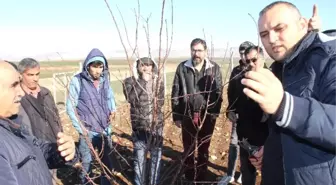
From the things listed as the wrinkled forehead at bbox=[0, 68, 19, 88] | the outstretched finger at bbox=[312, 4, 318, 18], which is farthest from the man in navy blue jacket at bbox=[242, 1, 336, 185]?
the wrinkled forehead at bbox=[0, 68, 19, 88]

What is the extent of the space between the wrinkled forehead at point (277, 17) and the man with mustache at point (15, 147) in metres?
1.39

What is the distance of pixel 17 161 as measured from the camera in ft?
5.66

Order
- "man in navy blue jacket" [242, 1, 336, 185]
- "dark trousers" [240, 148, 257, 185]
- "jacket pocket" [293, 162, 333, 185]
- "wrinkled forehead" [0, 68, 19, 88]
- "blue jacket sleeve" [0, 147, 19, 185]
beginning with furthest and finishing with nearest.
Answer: "dark trousers" [240, 148, 257, 185], "wrinkled forehead" [0, 68, 19, 88], "blue jacket sleeve" [0, 147, 19, 185], "jacket pocket" [293, 162, 333, 185], "man in navy blue jacket" [242, 1, 336, 185]

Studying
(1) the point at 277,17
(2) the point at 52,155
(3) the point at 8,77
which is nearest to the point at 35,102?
(2) the point at 52,155

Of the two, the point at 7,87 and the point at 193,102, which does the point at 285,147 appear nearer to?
the point at 7,87

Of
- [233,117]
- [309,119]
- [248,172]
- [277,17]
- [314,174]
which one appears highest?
[277,17]

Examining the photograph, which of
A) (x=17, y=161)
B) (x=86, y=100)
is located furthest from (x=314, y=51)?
(x=86, y=100)

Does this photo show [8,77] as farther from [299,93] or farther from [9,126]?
[299,93]

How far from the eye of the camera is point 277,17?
1678mm

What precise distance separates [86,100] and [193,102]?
135 centimetres

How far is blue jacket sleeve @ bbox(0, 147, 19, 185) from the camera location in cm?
152

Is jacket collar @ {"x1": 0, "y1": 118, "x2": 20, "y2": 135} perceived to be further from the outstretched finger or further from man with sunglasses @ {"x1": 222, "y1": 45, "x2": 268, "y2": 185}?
man with sunglasses @ {"x1": 222, "y1": 45, "x2": 268, "y2": 185}

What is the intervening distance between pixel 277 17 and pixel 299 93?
434 mm

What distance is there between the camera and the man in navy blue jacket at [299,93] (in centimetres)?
114
